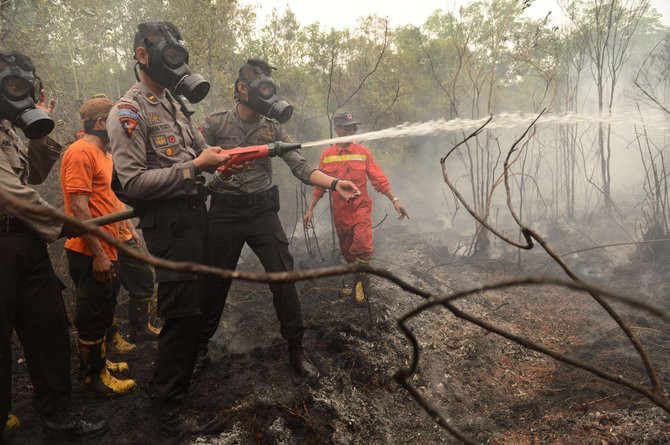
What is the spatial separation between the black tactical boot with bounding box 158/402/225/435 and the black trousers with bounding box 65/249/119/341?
904mm

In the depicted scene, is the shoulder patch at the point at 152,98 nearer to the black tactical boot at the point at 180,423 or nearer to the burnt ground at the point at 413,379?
the black tactical boot at the point at 180,423

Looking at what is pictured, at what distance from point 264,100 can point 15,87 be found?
1.71m

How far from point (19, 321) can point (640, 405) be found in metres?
3.91

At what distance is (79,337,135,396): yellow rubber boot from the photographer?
279 cm

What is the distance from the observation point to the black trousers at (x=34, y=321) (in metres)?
2.06

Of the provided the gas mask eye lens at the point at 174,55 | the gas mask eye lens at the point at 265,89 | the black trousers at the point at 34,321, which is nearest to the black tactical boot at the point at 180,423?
the black trousers at the point at 34,321

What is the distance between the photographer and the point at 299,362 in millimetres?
3037

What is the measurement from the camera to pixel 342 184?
10.4ft

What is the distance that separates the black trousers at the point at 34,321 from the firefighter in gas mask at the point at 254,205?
3.11ft

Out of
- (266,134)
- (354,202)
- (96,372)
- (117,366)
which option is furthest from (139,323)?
(354,202)

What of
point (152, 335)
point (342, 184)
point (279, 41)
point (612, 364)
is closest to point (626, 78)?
point (279, 41)

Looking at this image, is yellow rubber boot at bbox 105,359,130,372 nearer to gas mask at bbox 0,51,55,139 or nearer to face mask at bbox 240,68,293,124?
gas mask at bbox 0,51,55,139

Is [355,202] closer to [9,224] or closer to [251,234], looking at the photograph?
[251,234]

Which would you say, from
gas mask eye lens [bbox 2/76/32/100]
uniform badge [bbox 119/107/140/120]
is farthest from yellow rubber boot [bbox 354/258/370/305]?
gas mask eye lens [bbox 2/76/32/100]
